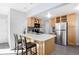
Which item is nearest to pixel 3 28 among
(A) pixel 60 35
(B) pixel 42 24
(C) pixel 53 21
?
(B) pixel 42 24

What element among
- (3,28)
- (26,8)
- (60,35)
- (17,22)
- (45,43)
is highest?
(26,8)

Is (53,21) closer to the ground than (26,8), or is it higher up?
closer to the ground

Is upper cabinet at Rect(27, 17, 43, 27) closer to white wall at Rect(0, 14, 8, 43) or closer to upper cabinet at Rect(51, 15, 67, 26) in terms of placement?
upper cabinet at Rect(51, 15, 67, 26)

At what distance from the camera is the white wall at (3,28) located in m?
1.53

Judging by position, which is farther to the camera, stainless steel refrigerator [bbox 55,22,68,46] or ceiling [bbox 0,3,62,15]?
stainless steel refrigerator [bbox 55,22,68,46]

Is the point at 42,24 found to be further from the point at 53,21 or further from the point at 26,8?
the point at 26,8

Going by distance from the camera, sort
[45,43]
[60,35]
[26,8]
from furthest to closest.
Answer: [60,35]
[26,8]
[45,43]

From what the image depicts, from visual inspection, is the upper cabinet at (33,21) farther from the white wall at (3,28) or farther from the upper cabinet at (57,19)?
the white wall at (3,28)

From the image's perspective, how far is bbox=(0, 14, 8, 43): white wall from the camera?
1533 mm

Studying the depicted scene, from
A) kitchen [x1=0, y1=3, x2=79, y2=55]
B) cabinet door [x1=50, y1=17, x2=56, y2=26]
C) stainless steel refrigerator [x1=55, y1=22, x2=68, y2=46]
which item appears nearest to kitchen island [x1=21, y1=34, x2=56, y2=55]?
kitchen [x1=0, y1=3, x2=79, y2=55]

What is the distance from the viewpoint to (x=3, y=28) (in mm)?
1548

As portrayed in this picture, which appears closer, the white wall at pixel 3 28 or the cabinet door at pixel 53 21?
the white wall at pixel 3 28

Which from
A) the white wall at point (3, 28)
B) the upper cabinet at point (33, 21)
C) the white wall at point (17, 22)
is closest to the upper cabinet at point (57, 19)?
the upper cabinet at point (33, 21)
